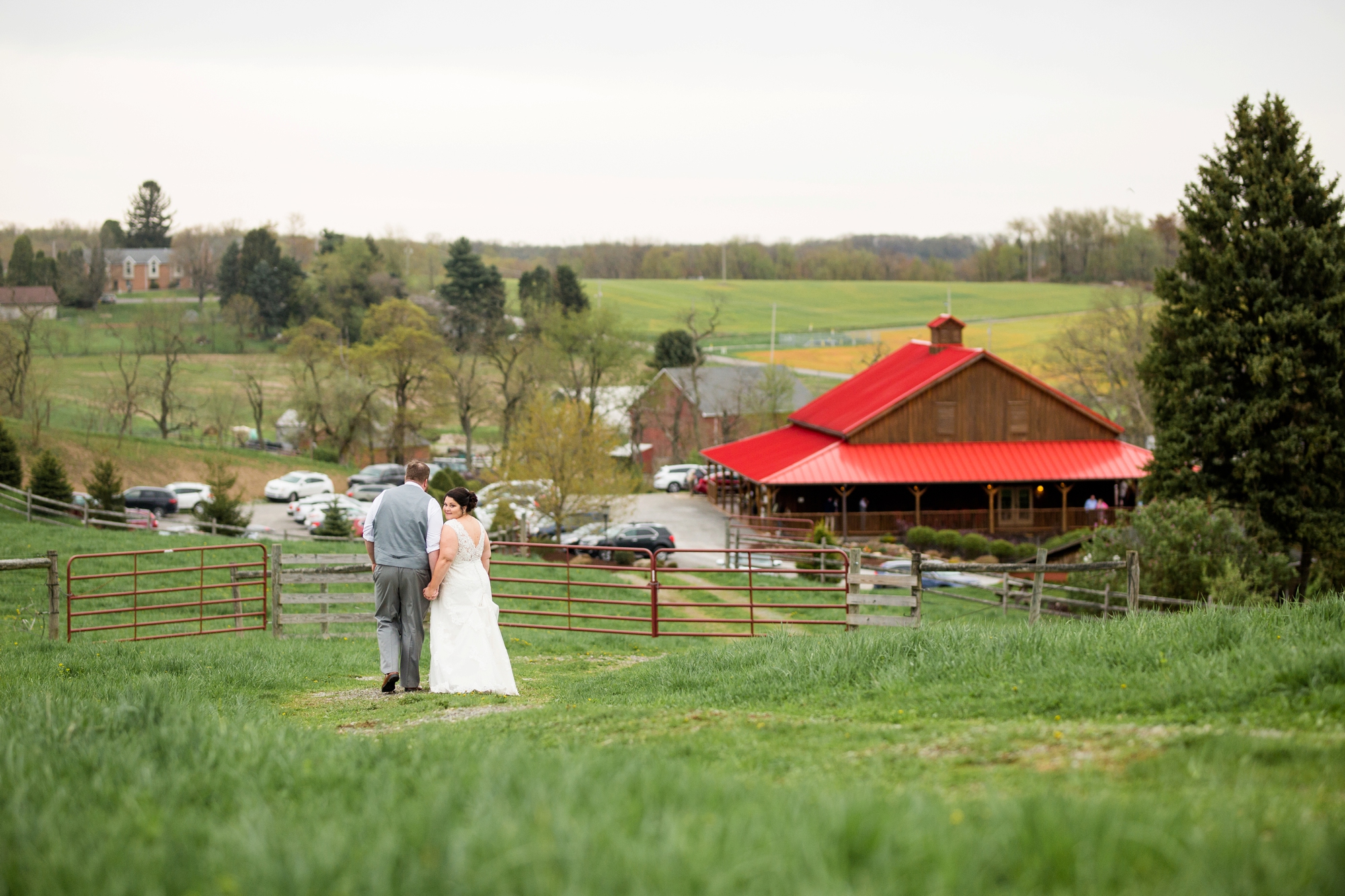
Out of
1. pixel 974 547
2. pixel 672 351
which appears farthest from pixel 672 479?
pixel 974 547

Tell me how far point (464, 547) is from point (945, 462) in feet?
116

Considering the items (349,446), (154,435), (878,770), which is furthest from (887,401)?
(154,435)

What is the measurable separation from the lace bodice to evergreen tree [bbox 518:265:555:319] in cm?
7465

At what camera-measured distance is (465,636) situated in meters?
9.14

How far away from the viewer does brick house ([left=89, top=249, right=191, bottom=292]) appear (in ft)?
394

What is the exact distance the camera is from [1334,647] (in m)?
5.91

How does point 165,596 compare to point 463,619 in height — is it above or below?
below

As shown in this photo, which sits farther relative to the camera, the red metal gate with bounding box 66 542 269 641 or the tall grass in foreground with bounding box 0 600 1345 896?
the red metal gate with bounding box 66 542 269 641

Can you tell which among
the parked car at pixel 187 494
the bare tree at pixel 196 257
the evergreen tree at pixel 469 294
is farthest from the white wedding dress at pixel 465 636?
the bare tree at pixel 196 257

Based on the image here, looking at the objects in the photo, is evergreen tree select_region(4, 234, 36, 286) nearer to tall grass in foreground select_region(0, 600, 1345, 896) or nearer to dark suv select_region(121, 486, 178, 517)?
dark suv select_region(121, 486, 178, 517)

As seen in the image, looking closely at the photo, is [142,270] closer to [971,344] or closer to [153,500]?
[153,500]

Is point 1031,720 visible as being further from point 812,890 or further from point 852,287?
point 852,287

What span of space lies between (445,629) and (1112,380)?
188 feet

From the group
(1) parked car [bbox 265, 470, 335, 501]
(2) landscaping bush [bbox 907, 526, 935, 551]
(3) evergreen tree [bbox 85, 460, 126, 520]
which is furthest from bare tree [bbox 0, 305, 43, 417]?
(2) landscaping bush [bbox 907, 526, 935, 551]
